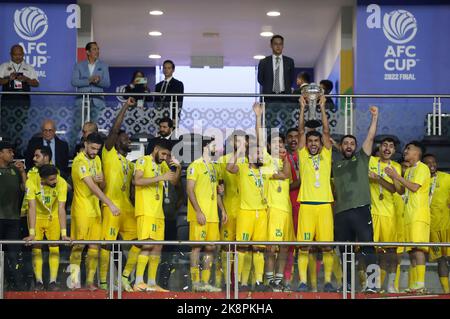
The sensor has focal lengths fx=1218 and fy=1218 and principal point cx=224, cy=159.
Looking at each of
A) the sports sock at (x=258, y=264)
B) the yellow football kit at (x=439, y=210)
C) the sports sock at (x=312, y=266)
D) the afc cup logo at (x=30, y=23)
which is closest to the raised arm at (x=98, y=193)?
the sports sock at (x=258, y=264)

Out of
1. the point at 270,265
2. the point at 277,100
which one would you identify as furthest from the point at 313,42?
the point at 270,265

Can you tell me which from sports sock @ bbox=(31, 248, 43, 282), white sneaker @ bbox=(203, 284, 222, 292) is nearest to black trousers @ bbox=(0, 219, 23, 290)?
sports sock @ bbox=(31, 248, 43, 282)

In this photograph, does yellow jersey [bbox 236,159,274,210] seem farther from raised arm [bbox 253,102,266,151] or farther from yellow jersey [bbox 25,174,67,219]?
yellow jersey [bbox 25,174,67,219]

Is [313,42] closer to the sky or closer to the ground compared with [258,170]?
closer to the sky

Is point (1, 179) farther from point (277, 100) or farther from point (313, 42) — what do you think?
point (313, 42)

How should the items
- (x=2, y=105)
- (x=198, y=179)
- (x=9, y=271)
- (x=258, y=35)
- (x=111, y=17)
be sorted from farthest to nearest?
(x=258, y=35), (x=111, y=17), (x=2, y=105), (x=198, y=179), (x=9, y=271)

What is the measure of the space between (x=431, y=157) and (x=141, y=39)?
1319 cm

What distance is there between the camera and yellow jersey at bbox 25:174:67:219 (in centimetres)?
1537

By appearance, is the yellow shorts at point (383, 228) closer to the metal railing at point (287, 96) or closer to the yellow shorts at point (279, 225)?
the yellow shorts at point (279, 225)

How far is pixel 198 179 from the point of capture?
15.8m

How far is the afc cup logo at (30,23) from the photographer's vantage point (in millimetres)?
22016

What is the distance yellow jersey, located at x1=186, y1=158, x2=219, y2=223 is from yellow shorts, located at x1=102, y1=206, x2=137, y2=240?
0.75 meters

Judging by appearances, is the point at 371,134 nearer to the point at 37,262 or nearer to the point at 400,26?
the point at 37,262

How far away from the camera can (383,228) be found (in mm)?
15789
